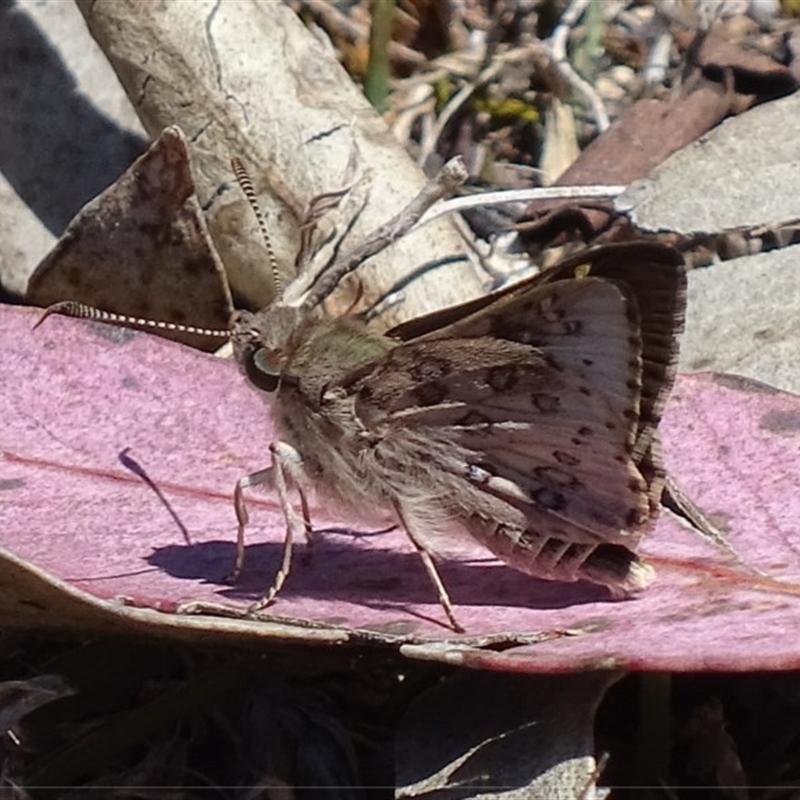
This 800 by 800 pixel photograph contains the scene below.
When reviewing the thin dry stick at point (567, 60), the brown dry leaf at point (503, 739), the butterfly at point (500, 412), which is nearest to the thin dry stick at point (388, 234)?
the butterfly at point (500, 412)

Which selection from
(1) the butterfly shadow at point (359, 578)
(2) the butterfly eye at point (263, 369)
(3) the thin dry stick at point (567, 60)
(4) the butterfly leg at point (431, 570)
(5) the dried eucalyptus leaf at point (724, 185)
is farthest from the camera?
(3) the thin dry stick at point (567, 60)

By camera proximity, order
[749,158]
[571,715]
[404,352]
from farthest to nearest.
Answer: [749,158], [404,352], [571,715]

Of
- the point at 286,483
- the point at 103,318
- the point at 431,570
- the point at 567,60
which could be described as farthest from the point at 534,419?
the point at 567,60

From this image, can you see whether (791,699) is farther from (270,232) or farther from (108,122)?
(108,122)

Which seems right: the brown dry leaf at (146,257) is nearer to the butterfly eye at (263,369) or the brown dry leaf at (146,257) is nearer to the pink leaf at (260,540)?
the pink leaf at (260,540)

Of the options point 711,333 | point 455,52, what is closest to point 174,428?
point 711,333

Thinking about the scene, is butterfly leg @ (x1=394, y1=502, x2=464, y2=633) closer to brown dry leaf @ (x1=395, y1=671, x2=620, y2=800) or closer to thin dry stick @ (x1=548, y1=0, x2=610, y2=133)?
brown dry leaf @ (x1=395, y1=671, x2=620, y2=800)
